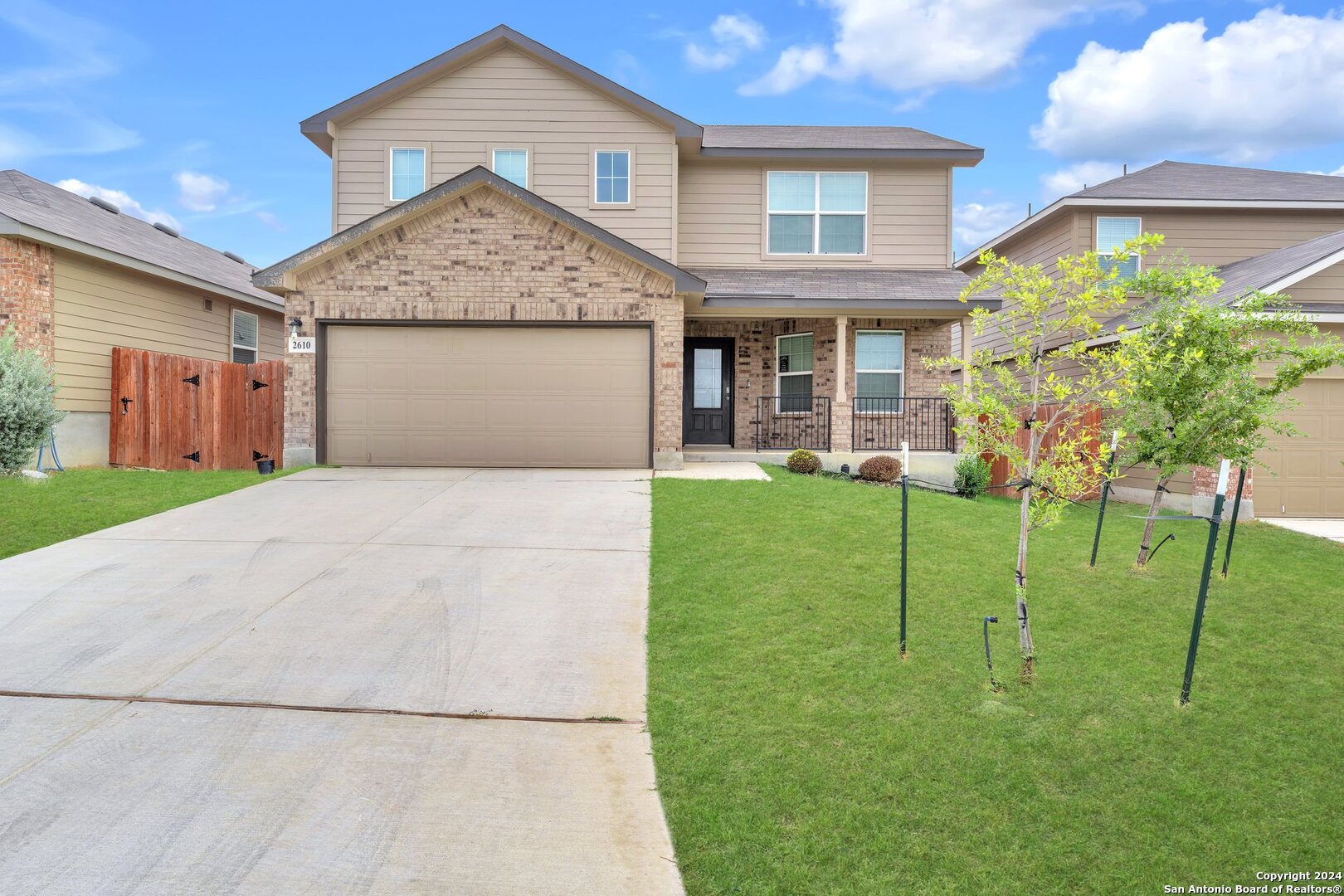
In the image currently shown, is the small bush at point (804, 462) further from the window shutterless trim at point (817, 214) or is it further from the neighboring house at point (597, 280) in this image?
the window shutterless trim at point (817, 214)

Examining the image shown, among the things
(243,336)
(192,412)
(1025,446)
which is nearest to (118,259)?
(192,412)

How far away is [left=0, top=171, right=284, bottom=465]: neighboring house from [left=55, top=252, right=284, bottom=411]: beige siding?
16mm

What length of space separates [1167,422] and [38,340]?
16.4 meters

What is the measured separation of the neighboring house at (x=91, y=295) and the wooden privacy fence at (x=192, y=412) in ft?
1.64

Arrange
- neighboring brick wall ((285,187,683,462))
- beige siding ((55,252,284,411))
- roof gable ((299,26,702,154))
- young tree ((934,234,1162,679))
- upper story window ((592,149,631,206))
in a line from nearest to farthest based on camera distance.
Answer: young tree ((934,234,1162,679))
neighboring brick wall ((285,187,683,462))
beige siding ((55,252,284,411))
roof gable ((299,26,702,154))
upper story window ((592,149,631,206))

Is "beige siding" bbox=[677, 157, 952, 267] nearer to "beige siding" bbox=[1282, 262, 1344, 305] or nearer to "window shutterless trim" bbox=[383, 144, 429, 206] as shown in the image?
"window shutterless trim" bbox=[383, 144, 429, 206]

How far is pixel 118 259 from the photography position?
48.1 ft

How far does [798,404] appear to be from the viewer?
16641 millimetres

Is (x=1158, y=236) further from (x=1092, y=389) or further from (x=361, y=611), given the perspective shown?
(x=361, y=611)

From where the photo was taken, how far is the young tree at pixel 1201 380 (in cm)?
750

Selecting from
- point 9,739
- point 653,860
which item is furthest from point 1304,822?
point 9,739

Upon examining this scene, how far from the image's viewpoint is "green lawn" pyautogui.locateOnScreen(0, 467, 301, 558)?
886 centimetres

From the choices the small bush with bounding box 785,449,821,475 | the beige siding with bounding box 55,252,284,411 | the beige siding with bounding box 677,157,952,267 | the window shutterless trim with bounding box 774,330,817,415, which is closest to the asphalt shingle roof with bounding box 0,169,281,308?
the beige siding with bounding box 55,252,284,411

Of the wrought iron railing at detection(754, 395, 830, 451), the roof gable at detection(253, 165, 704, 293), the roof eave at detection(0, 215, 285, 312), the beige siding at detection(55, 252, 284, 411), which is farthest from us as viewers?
the wrought iron railing at detection(754, 395, 830, 451)
